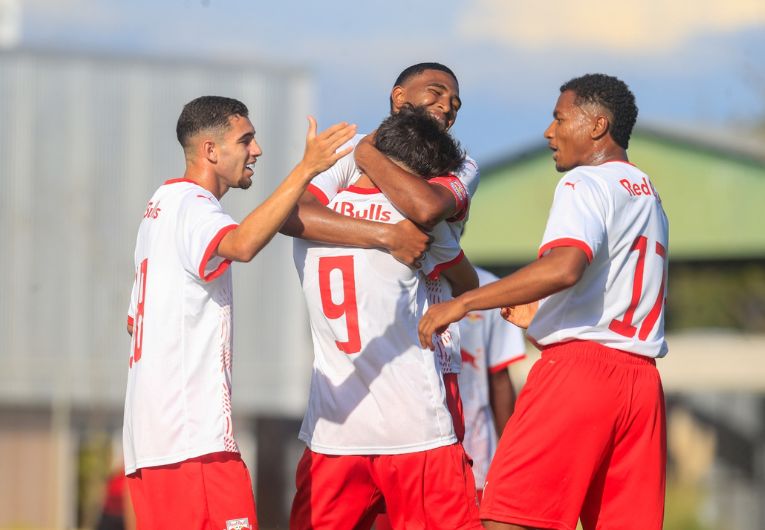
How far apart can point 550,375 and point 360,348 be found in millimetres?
838

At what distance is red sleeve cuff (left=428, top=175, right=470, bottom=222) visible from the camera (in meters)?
5.62

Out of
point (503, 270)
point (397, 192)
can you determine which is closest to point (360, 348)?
point (397, 192)

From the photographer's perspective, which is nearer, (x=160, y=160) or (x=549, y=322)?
(x=549, y=322)

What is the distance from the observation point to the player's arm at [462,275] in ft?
19.4

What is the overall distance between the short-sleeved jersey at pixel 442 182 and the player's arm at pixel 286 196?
0.60 m

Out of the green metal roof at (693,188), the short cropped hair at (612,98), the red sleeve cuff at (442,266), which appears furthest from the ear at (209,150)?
the green metal roof at (693,188)

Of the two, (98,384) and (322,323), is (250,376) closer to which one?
(98,384)

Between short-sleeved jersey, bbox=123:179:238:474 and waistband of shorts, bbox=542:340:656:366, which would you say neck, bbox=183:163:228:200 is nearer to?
short-sleeved jersey, bbox=123:179:238:474

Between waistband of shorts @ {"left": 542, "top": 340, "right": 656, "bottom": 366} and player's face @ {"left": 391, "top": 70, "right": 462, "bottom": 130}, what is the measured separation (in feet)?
3.88

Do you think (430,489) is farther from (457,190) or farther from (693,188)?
(693,188)

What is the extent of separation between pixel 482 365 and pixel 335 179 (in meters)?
2.06

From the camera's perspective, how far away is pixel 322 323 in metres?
5.77

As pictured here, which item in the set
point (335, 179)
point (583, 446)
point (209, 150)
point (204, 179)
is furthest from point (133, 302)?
point (583, 446)

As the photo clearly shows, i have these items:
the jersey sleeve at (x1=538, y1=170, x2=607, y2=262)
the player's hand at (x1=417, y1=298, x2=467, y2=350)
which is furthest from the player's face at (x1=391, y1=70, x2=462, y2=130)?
the player's hand at (x1=417, y1=298, x2=467, y2=350)
